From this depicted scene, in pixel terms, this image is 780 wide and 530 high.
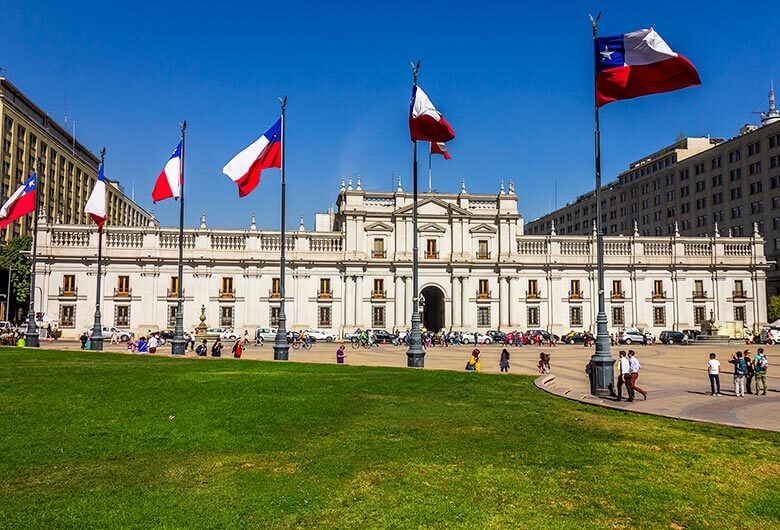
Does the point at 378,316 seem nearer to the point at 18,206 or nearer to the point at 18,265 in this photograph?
the point at 18,206

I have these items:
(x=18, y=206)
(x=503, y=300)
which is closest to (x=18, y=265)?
(x=18, y=206)

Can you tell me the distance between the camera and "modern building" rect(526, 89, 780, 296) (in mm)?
86638

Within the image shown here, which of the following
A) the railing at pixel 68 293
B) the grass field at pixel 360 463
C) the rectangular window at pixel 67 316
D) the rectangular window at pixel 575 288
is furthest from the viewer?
the rectangular window at pixel 575 288

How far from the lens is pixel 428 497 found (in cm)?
931

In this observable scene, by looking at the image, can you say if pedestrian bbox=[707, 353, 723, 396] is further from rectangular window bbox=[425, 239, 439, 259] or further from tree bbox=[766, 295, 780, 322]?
tree bbox=[766, 295, 780, 322]

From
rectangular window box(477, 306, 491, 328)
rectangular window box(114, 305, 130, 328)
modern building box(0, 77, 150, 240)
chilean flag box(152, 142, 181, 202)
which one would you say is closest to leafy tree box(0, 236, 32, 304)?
modern building box(0, 77, 150, 240)

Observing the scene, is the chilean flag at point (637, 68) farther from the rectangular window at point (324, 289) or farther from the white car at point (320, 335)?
the rectangular window at point (324, 289)

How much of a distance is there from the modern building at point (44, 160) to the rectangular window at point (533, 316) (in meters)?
62.8

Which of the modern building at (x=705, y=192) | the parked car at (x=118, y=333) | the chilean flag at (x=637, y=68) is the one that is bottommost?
the parked car at (x=118, y=333)

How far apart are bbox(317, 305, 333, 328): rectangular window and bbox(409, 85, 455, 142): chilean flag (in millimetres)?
43579

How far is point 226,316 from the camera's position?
6750 centimetres

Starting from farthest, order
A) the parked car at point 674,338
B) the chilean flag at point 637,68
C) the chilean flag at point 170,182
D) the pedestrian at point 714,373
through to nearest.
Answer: the parked car at point 674,338
the chilean flag at point 170,182
the pedestrian at point 714,373
the chilean flag at point 637,68

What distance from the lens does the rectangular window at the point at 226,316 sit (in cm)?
6731

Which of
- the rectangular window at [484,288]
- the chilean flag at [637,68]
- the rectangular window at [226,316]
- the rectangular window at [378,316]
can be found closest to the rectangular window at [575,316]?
the rectangular window at [484,288]
